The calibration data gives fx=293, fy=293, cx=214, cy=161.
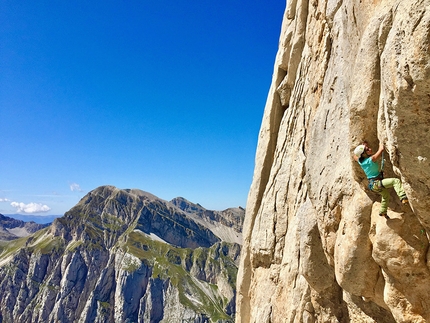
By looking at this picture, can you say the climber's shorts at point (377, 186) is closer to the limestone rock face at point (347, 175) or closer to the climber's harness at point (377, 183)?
the climber's harness at point (377, 183)

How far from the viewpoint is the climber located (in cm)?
992

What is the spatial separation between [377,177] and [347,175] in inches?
103

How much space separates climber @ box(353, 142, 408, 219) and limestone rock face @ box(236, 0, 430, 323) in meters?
0.43

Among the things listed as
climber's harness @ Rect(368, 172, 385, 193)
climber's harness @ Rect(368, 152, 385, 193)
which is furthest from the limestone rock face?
climber's harness @ Rect(368, 172, 385, 193)

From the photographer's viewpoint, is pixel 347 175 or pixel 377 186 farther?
pixel 347 175

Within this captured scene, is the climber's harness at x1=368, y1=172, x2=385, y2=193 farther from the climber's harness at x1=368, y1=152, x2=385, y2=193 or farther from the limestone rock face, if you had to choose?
the limestone rock face

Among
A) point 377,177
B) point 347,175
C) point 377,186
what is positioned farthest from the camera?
point 347,175

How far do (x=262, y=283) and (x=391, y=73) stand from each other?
19.1 meters

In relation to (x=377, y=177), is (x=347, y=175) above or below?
above

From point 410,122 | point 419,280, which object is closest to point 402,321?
point 419,280

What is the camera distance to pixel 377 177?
10.5 meters

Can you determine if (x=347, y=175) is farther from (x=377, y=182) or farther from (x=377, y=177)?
(x=377, y=182)

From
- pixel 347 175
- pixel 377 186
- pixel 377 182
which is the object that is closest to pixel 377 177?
pixel 377 182

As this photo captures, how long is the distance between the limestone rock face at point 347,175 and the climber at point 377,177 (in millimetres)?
434
